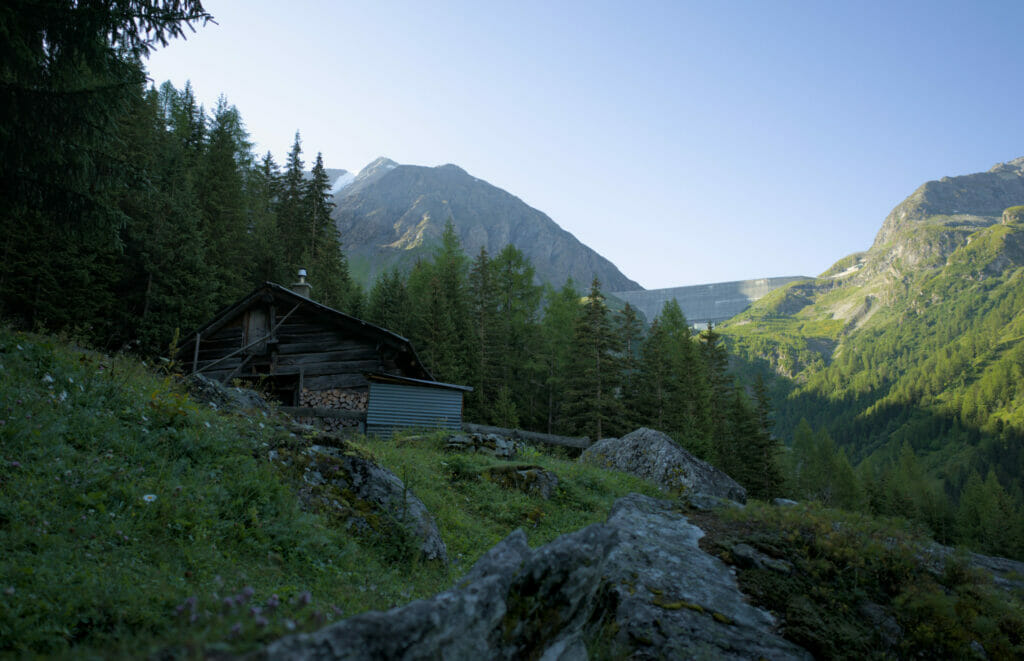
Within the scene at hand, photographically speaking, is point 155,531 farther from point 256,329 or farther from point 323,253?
point 323,253

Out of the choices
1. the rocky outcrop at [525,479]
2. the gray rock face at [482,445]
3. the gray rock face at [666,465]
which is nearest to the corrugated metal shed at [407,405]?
the gray rock face at [482,445]

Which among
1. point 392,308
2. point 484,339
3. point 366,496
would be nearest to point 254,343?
point 366,496

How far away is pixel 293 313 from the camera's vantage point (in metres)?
Answer: 18.5

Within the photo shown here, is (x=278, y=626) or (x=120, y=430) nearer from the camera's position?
(x=278, y=626)

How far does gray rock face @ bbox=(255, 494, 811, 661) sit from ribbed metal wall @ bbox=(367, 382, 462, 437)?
1300 centimetres

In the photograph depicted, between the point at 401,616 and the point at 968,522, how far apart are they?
3746 inches

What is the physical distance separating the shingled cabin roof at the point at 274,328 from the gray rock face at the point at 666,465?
8.84 metres

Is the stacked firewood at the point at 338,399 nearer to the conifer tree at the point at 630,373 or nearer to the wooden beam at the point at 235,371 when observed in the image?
the wooden beam at the point at 235,371

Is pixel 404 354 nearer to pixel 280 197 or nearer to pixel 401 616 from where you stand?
pixel 401 616

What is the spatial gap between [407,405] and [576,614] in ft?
51.9

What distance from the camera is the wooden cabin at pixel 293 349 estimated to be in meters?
17.8

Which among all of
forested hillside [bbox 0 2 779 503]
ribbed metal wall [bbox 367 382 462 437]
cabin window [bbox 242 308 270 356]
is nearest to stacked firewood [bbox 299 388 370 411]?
ribbed metal wall [bbox 367 382 462 437]

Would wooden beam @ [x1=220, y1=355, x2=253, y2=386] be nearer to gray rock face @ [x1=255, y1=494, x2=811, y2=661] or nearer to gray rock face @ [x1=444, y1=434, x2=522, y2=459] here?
gray rock face @ [x1=444, y1=434, x2=522, y2=459]

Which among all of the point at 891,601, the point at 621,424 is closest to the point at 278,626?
the point at 891,601
